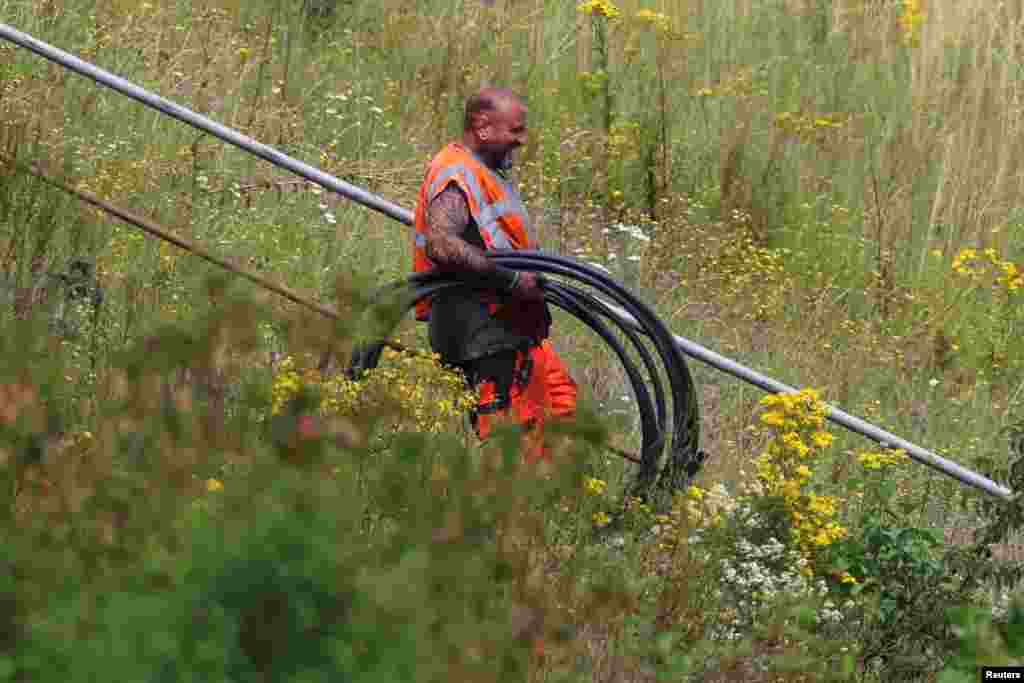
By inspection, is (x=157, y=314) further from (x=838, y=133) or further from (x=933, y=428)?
(x=838, y=133)

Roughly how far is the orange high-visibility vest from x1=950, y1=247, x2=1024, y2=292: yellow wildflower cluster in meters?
3.44

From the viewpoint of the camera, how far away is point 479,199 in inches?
252

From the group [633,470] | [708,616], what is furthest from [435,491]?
[633,470]

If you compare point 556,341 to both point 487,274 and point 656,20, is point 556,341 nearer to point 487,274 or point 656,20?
point 487,274

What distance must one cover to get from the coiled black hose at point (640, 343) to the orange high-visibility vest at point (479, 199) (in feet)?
0.48

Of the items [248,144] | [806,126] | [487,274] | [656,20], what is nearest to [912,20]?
[806,126]

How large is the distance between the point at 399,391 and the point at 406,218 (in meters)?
2.11

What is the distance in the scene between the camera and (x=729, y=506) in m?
5.35

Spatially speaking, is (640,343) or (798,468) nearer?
(798,468)

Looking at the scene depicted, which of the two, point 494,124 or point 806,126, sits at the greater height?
point 494,124

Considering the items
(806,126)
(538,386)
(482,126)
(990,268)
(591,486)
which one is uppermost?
(482,126)

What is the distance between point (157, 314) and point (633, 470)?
185 centimetres

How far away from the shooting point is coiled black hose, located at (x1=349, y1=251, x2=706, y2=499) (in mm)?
6191

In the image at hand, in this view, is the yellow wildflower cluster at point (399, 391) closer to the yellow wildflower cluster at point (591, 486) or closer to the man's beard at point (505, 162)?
the yellow wildflower cluster at point (591, 486)
